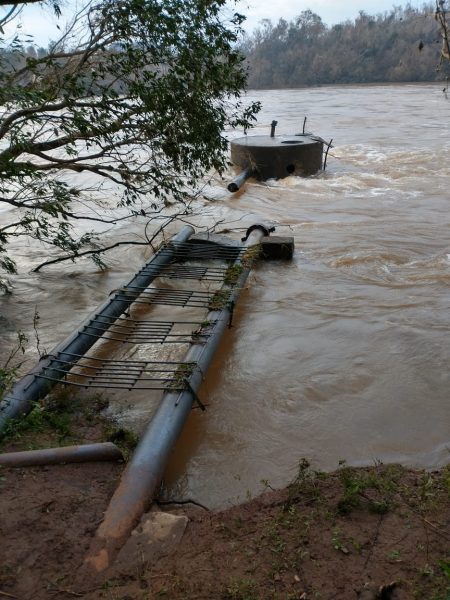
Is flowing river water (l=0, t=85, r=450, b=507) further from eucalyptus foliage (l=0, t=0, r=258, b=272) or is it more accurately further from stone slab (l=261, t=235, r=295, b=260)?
eucalyptus foliage (l=0, t=0, r=258, b=272)

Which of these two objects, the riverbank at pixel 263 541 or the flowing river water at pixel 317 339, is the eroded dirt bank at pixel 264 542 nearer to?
the riverbank at pixel 263 541

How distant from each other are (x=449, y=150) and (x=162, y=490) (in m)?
18.7

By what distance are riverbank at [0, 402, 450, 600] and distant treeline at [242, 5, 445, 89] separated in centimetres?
5279

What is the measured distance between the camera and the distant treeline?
52.1 metres

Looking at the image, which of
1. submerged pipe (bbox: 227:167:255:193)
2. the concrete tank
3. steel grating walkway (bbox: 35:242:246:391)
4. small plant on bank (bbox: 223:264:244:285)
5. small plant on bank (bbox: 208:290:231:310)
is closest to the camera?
steel grating walkway (bbox: 35:242:246:391)

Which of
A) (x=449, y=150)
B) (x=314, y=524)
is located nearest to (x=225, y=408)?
(x=314, y=524)

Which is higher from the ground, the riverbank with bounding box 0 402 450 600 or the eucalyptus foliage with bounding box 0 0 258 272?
the eucalyptus foliage with bounding box 0 0 258 272

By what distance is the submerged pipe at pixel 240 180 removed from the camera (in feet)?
48.6

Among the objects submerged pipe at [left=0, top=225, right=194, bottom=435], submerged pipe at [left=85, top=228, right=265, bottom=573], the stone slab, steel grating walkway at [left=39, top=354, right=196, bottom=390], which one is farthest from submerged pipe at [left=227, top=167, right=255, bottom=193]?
submerged pipe at [left=85, top=228, right=265, bottom=573]

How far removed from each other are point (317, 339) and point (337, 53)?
192ft

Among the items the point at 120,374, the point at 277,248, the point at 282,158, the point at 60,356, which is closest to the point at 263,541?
the point at 120,374

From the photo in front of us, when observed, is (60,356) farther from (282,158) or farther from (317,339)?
(282,158)

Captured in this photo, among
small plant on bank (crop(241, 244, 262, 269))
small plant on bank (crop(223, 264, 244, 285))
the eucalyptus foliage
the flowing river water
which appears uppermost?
the eucalyptus foliage

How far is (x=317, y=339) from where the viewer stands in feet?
21.4
